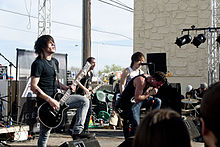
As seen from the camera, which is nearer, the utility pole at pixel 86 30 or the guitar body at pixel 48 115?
the guitar body at pixel 48 115

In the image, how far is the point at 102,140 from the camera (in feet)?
22.7

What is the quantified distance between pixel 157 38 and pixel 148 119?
51.6ft

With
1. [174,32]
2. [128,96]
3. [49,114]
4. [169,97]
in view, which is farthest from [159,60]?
[49,114]

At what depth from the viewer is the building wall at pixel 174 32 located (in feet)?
51.4

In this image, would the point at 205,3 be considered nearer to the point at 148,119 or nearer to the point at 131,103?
the point at 131,103

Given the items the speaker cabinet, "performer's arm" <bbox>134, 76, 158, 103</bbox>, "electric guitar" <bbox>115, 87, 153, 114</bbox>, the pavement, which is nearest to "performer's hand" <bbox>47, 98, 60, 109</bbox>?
"electric guitar" <bbox>115, 87, 153, 114</bbox>

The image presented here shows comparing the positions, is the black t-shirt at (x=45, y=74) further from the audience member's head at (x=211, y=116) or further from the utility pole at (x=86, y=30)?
the utility pole at (x=86, y=30)

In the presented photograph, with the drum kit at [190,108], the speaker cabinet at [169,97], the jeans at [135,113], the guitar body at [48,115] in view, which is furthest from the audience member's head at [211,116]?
the drum kit at [190,108]

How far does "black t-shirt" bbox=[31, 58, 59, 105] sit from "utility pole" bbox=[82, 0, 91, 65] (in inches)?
306

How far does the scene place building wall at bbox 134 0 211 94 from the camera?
15.7 m

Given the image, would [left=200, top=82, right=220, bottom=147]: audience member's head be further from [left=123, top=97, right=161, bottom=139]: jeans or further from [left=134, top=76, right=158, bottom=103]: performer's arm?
[left=123, top=97, right=161, bottom=139]: jeans

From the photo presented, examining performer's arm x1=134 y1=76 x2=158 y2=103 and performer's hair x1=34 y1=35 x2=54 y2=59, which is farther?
performer's arm x1=134 y1=76 x2=158 y2=103

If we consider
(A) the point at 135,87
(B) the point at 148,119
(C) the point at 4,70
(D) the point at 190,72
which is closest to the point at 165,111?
(B) the point at 148,119

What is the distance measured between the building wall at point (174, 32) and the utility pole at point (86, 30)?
5.44 m
